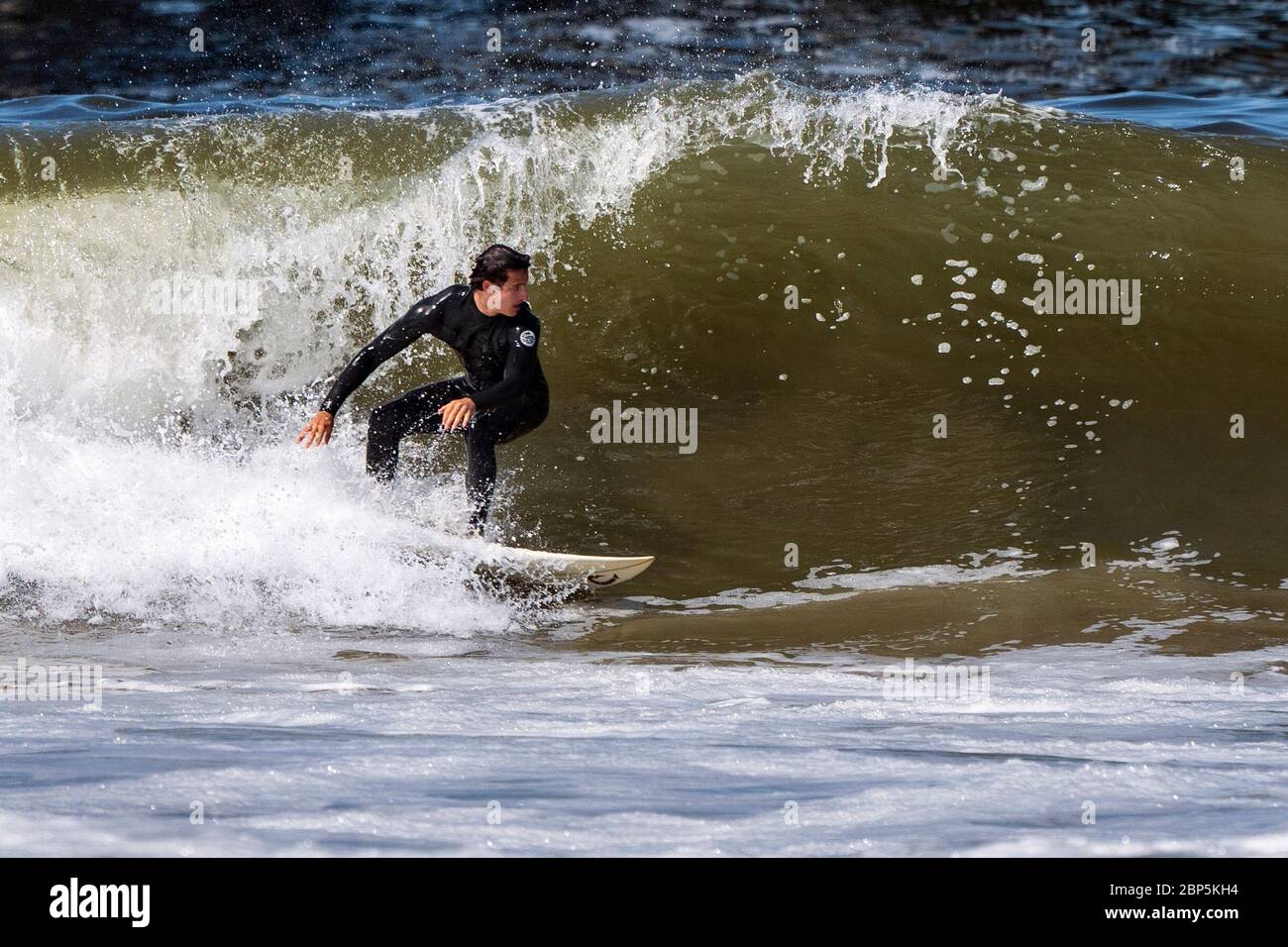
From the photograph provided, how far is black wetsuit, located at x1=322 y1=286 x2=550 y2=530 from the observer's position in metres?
5.34

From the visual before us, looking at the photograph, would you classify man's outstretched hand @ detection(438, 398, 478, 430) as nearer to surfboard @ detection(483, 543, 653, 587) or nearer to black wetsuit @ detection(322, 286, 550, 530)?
black wetsuit @ detection(322, 286, 550, 530)

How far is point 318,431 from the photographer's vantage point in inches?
207

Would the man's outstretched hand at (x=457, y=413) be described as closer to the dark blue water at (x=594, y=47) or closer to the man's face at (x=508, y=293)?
the man's face at (x=508, y=293)

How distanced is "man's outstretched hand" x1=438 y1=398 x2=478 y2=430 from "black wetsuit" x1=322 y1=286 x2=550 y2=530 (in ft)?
0.47

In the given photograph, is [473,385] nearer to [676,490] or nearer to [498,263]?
[498,263]

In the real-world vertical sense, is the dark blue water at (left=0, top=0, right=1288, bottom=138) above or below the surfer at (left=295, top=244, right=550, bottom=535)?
above

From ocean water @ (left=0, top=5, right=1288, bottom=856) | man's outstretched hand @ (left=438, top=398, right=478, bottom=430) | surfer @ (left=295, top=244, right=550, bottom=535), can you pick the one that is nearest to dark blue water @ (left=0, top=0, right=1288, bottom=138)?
ocean water @ (left=0, top=5, right=1288, bottom=856)

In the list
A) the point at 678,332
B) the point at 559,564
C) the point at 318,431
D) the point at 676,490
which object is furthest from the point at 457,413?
the point at 678,332

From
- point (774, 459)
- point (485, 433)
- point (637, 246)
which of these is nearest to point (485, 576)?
point (485, 433)

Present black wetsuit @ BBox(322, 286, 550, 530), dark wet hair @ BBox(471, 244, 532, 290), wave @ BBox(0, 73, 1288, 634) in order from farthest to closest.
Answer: wave @ BBox(0, 73, 1288, 634) < black wetsuit @ BBox(322, 286, 550, 530) < dark wet hair @ BBox(471, 244, 532, 290)

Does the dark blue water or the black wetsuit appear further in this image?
the dark blue water

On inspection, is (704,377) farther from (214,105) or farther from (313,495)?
(214,105)

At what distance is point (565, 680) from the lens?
13.6ft

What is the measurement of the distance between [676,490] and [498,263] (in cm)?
180
